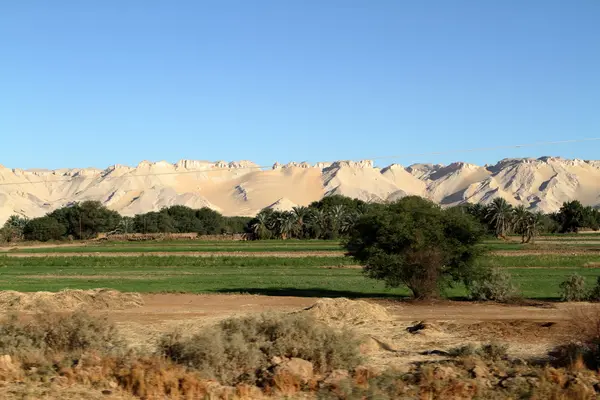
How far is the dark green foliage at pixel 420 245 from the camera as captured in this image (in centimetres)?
3541

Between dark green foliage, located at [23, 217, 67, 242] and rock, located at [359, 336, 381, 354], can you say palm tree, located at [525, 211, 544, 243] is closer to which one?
dark green foliage, located at [23, 217, 67, 242]

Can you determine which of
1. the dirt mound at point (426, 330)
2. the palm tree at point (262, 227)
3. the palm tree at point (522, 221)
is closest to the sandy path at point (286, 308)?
the dirt mound at point (426, 330)

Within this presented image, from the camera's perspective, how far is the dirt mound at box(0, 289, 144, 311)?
103ft

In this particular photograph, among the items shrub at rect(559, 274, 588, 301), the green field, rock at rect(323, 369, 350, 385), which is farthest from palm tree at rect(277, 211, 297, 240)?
rock at rect(323, 369, 350, 385)

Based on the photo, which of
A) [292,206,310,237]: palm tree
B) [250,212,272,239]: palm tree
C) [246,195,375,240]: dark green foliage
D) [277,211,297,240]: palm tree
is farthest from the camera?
[292,206,310,237]: palm tree

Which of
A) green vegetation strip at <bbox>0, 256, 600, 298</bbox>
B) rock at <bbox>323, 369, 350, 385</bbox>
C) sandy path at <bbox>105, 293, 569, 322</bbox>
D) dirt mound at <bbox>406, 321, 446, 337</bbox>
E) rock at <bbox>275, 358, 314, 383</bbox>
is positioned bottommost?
green vegetation strip at <bbox>0, 256, 600, 298</bbox>

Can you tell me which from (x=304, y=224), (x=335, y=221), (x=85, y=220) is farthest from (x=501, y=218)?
(x=85, y=220)

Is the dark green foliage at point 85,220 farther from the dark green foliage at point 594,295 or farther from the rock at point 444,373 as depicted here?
the rock at point 444,373

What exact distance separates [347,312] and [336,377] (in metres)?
10.6

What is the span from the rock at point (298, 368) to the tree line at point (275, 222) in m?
112

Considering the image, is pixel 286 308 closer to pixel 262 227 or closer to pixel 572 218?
pixel 262 227

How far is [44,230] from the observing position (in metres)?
149

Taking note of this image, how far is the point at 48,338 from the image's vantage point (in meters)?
17.9

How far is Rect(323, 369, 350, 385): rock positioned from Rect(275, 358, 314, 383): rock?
414 mm
